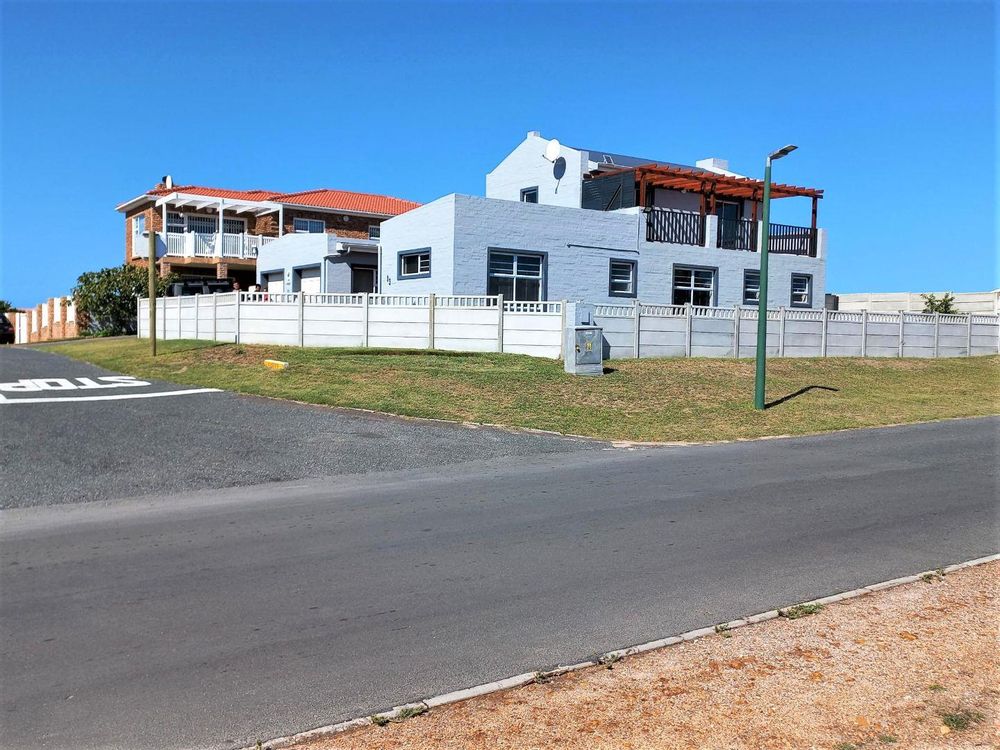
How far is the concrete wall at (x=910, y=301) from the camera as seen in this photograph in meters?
39.8

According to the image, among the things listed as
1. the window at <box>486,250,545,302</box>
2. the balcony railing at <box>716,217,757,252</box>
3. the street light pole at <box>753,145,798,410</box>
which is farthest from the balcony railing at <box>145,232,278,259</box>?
the street light pole at <box>753,145,798,410</box>

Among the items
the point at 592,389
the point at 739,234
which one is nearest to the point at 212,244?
the point at 739,234

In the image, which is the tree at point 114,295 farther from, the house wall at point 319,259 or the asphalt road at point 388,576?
the asphalt road at point 388,576

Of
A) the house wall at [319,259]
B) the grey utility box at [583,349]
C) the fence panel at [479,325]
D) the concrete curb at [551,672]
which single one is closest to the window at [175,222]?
the house wall at [319,259]

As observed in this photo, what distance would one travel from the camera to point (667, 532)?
7594 millimetres

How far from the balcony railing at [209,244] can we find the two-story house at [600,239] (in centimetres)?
1253

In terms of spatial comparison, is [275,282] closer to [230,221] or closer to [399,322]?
[230,221]

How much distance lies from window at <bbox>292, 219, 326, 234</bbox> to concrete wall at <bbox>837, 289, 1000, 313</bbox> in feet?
88.0

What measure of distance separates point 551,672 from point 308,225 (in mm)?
39597

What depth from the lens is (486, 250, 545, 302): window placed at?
25750 millimetres

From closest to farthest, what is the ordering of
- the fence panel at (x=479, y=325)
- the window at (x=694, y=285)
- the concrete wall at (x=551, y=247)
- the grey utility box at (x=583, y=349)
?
the grey utility box at (x=583, y=349)
the fence panel at (x=479, y=325)
the concrete wall at (x=551, y=247)
the window at (x=694, y=285)

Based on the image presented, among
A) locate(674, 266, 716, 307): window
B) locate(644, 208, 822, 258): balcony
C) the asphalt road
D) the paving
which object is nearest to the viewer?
the asphalt road

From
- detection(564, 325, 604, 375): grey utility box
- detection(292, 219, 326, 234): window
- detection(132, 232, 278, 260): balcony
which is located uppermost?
detection(292, 219, 326, 234): window

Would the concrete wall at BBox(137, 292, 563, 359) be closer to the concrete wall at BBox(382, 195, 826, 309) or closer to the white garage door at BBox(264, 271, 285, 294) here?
the concrete wall at BBox(382, 195, 826, 309)
